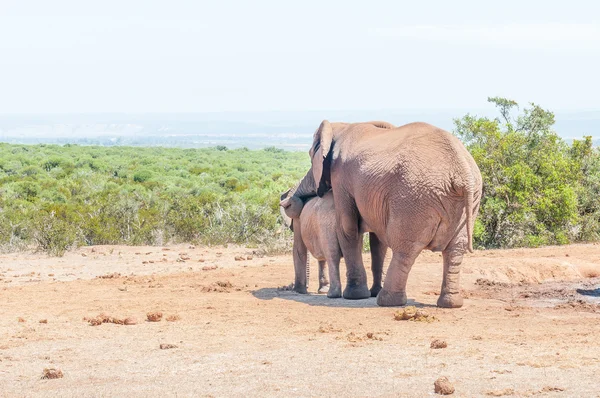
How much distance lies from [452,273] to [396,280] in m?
0.65

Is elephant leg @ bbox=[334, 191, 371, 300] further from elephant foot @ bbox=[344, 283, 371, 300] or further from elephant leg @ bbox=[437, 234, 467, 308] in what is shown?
elephant leg @ bbox=[437, 234, 467, 308]

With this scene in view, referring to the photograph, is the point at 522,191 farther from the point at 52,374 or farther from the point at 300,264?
the point at 52,374

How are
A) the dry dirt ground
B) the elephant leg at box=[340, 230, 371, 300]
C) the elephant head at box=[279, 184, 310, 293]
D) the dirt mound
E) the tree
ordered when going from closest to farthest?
the dry dirt ground → the dirt mound → the elephant leg at box=[340, 230, 371, 300] → the elephant head at box=[279, 184, 310, 293] → the tree

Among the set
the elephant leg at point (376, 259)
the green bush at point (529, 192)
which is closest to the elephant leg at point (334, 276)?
Result: the elephant leg at point (376, 259)

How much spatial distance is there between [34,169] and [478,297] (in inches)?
1240

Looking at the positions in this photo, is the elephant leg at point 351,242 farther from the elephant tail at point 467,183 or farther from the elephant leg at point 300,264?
the elephant tail at point 467,183

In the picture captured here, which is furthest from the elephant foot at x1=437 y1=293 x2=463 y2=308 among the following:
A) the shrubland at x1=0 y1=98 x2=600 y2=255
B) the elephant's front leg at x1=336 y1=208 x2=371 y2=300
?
the shrubland at x1=0 y1=98 x2=600 y2=255

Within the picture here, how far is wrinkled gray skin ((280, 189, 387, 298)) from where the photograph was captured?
11.7 m

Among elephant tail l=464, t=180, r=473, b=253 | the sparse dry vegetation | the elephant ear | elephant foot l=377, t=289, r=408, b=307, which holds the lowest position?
elephant foot l=377, t=289, r=408, b=307

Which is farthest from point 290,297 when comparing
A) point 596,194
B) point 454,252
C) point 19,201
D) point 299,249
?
point 19,201

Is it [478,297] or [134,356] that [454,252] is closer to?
[478,297]

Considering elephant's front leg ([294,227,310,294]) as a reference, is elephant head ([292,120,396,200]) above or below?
above

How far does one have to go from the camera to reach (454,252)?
10.5 meters

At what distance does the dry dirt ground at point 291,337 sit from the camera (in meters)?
6.94
